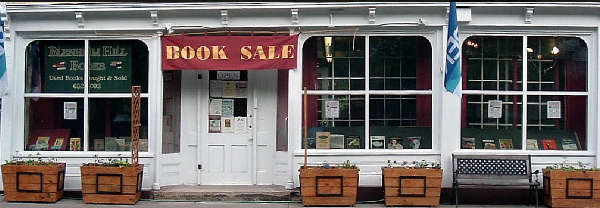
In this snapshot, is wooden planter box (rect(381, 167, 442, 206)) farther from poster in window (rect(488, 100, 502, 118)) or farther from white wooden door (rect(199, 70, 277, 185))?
white wooden door (rect(199, 70, 277, 185))

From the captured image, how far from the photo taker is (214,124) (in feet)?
38.6

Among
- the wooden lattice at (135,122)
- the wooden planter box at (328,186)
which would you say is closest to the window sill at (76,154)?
the wooden lattice at (135,122)

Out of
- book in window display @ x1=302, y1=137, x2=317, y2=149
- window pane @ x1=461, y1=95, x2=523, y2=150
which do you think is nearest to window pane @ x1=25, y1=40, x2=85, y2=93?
book in window display @ x1=302, y1=137, x2=317, y2=149

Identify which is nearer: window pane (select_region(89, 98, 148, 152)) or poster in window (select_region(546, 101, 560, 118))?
poster in window (select_region(546, 101, 560, 118))

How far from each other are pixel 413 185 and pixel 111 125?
5.07m

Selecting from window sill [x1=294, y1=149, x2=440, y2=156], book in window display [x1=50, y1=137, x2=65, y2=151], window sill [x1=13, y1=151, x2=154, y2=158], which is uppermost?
book in window display [x1=50, y1=137, x2=65, y2=151]

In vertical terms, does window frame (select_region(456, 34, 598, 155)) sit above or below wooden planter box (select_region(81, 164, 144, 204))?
above

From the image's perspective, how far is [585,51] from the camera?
1110 cm

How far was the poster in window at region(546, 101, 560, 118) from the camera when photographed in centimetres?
1116

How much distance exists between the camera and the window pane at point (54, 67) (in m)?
11.4

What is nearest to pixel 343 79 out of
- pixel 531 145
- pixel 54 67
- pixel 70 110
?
pixel 531 145

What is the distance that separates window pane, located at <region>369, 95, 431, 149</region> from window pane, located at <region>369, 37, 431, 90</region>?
0.21 metres

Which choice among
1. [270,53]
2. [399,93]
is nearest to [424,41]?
[399,93]

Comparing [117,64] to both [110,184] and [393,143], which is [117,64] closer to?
[110,184]
